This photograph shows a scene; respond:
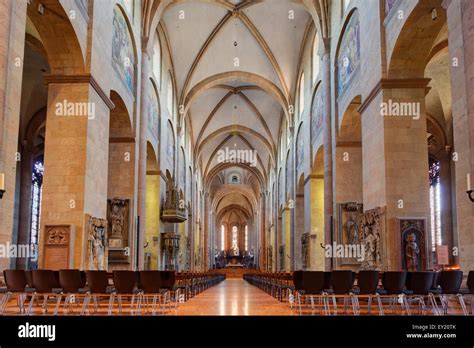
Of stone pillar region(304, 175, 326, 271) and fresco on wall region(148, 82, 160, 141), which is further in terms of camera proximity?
stone pillar region(304, 175, 326, 271)

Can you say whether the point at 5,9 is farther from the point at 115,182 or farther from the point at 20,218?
the point at 20,218

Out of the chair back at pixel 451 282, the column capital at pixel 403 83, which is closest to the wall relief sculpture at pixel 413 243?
the column capital at pixel 403 83

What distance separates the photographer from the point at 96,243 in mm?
13812

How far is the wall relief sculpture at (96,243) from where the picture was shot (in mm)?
13180

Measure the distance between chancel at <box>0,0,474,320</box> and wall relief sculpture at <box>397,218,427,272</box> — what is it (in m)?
0.03

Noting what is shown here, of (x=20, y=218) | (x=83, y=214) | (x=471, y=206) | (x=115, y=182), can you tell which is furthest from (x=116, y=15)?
(x=471, y=206)

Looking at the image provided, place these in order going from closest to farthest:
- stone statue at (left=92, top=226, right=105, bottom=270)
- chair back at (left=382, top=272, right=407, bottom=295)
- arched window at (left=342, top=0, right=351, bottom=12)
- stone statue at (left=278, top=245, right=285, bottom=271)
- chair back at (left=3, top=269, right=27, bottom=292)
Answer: chair back at (left=3, top=269, right=27, bottom=292) < chair back at (left=382, top=272, right=407, bottom=295) < stone statue at (left=92, top=226, right=105, bottom=270) < arched window at (left=342, top=0, right=351, bottom=12) < stone statue at (left=278, top=245, right=285, bottom=271)

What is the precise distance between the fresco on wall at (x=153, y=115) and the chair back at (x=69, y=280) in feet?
47.0

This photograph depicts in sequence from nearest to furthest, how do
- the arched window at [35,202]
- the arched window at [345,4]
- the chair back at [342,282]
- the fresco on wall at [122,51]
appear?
the chair back at [342,282] < the fresco on wall at [122,51] < the arched window at [345,4] < the arched window at [35,202]

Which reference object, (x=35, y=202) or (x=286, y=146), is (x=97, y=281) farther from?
(x=286, y=146)

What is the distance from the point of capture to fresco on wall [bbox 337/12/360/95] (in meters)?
Result: 16.8

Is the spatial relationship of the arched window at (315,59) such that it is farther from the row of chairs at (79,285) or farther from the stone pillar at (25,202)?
the row of chairs at (79,285)

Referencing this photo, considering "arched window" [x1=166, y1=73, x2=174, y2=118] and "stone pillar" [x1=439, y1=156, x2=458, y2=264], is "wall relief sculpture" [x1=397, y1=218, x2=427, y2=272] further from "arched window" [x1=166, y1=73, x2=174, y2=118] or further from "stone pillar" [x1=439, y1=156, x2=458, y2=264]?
"arched window" [x1=166, y1=73, x2=174, y2=118]

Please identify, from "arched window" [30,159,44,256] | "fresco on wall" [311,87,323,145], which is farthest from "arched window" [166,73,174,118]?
"fresco on wall" [311,87,323,145]
